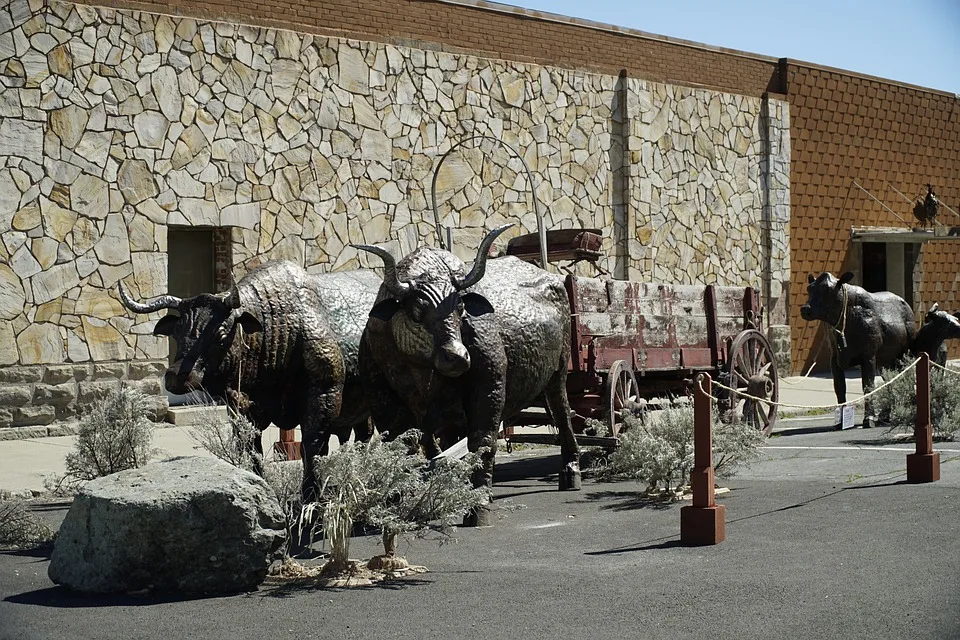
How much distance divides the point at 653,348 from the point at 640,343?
256mm

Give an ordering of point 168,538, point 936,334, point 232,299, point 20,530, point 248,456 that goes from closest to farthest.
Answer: point 168,538, point 248,456, point 20,530, point 232,299, point 936,334

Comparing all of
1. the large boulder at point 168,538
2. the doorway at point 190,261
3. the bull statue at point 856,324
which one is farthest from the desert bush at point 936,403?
the doorway at point 190,261

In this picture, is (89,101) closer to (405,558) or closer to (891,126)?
(405,558)

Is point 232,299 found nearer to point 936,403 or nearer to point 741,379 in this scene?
point 741,379

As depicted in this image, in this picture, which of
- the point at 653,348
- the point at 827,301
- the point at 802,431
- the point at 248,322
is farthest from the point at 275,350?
the point at 827,301

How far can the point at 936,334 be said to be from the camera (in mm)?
14555

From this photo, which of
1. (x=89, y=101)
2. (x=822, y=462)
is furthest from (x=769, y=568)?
(x=89, y=101)

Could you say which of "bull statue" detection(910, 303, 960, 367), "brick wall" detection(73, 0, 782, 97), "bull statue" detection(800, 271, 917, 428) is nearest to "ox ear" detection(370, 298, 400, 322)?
"bull statue" detection(800, 271, 917, 428)

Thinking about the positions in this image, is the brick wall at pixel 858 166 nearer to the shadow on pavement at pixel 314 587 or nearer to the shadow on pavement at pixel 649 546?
the shadow on pavement at pixel 649 546

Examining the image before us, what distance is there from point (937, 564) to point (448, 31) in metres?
13.2

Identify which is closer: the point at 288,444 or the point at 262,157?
the point at 288,444

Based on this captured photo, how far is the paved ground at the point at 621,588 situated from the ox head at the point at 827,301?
580 cm

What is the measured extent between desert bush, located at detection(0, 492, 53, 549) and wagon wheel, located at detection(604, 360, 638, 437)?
4.83 meters

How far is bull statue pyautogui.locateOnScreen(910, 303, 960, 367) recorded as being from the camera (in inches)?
565
